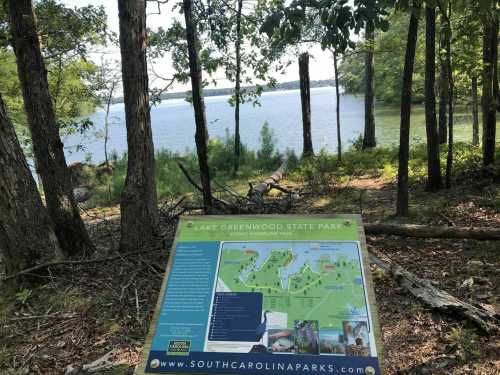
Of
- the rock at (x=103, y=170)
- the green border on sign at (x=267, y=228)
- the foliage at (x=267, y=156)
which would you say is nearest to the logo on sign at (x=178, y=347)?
the green border on sign at (x=267, y=228)

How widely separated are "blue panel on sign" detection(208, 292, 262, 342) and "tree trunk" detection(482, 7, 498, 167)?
7.11 metres

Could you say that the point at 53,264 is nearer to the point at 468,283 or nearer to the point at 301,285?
the point at 301,285

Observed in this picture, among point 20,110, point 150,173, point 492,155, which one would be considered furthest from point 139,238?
point 20,110

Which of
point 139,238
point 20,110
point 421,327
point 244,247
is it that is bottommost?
point 421,327

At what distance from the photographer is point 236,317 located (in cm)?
237

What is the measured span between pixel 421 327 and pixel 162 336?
2.54 meters

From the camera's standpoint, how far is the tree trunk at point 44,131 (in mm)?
5082

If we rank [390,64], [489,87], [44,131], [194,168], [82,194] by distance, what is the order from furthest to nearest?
[390,64] < [194,168] < [82,194] < [489,87] < [44,131]

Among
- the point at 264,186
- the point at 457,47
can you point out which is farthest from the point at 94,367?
the point at 457,47

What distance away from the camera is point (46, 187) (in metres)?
5.43

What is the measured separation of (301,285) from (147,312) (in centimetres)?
230

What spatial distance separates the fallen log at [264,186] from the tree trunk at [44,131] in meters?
3.23

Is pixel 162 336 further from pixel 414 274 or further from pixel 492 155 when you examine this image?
pixel 492 155

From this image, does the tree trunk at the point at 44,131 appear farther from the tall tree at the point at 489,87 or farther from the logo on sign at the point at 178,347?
the tall tree at the point at 489,87
